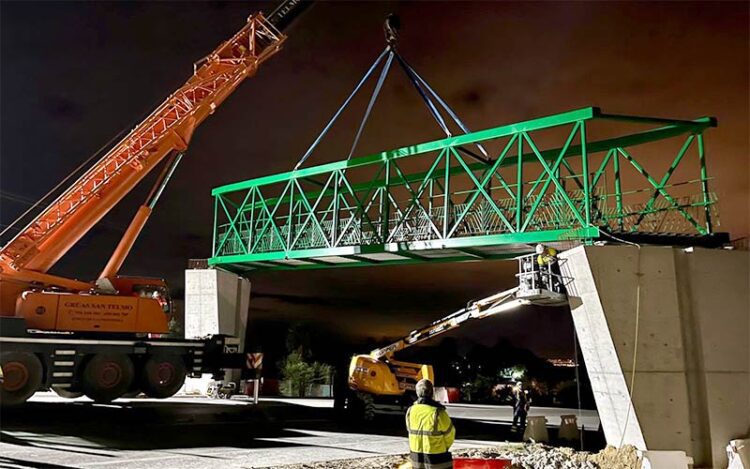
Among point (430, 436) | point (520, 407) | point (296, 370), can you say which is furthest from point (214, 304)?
point (430, 436)

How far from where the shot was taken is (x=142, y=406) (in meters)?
19.2

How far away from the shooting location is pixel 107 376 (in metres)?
17.3

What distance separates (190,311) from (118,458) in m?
14.3

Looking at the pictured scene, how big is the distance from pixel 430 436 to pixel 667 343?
22.1ft

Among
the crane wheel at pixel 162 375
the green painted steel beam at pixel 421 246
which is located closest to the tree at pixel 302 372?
the green painted steel beam at pixel 421 246

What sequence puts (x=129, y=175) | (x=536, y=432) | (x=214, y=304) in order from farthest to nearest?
(x=214, y=304) → (x=129, y=175) → (x=536, y=432)

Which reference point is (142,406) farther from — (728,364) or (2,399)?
(728,364)

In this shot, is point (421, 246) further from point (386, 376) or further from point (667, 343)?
point (667, 343)

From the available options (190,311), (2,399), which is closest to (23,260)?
(2,399)

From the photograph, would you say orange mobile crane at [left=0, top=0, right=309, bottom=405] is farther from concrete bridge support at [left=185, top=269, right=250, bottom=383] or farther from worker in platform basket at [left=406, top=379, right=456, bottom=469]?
worker in platform basket at [left=406, top=379, right=456, bottom=469]

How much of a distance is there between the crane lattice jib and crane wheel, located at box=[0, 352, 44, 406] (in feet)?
8.95

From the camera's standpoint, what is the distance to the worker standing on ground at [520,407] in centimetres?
1693

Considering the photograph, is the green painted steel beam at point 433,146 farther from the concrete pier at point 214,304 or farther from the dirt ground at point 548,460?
the dirt ground at point 548,460

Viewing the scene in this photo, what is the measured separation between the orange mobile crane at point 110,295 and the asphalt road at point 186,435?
1196 millimetres
